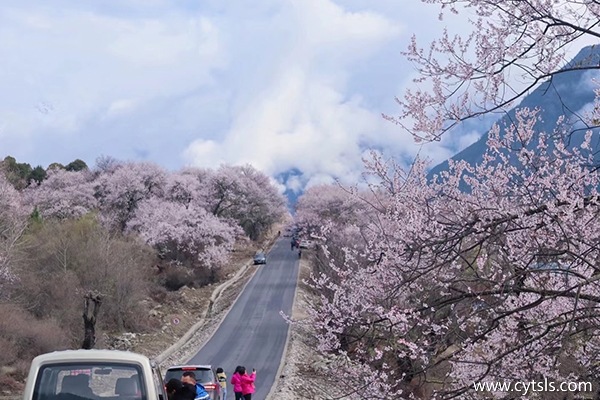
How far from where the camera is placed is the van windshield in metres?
7.32

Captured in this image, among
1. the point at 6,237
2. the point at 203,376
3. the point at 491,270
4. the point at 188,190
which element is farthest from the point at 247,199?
the point at 491,270

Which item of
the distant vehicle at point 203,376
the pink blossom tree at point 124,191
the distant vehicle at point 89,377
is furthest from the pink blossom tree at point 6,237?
the pink blossom tree at point 124,191

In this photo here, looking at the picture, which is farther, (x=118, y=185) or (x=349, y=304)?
(x=118, y=185)

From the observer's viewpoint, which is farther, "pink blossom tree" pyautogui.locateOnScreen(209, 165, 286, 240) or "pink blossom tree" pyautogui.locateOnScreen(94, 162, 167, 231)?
"pink blossom tree" pyautogui.locateOnScreen(209, 165, 286, 240)

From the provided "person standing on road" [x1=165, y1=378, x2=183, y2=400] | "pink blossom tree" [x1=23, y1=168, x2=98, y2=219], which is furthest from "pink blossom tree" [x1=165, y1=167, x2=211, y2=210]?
"person standing on road" [x1=165, y1=378, x2=183, y2=400]

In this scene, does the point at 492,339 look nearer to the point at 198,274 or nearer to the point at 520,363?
the point at 520,363

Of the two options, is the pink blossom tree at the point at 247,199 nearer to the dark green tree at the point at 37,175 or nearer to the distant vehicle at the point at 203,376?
the dark green tree at the point at 37,175

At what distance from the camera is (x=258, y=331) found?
41.5 metres

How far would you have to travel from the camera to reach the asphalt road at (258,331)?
33.0 m

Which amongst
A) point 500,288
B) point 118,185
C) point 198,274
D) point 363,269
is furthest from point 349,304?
point 118,185

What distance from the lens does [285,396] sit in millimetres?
25188

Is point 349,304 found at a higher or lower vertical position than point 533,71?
lower

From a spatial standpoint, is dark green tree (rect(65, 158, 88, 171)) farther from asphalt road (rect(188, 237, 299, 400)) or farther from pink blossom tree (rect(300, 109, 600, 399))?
pink blossom tree (rect(300, 109, 600, 399))

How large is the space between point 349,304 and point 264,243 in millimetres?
75719
